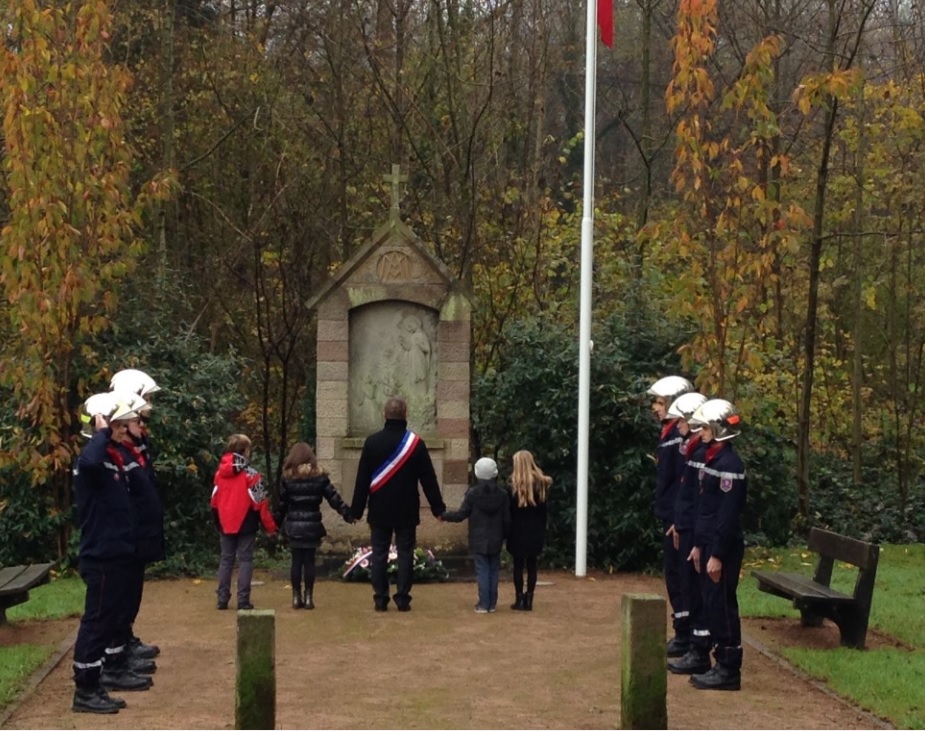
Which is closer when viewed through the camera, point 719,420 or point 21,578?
point 719,420

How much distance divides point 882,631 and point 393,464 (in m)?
4.25

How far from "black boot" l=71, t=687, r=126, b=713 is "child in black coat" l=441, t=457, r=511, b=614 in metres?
4.64

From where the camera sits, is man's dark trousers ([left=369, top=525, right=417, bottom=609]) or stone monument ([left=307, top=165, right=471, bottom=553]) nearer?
man's dark trousers ([left=369, top=525, right=417, bottom=609])

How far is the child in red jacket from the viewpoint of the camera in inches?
528

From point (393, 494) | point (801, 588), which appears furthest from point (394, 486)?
point (801, 588)

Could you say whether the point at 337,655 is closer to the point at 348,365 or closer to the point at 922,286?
the point at 348,365

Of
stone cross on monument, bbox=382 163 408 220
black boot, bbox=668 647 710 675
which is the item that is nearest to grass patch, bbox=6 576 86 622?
stone cross on monument, bbox=382 163 408 220

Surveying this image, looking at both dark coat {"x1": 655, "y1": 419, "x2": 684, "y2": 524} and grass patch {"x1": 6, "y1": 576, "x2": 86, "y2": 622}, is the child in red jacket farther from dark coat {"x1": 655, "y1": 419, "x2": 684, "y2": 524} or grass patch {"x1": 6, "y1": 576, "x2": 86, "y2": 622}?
dark coat {"x1": 655, "y1": 419, "x2": 684, "y2": 524}

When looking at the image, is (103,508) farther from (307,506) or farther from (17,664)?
(307,506)

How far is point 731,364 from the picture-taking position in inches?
691

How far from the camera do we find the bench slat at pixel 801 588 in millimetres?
11844

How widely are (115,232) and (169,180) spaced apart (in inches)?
50.6

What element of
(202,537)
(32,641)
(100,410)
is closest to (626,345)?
(202,537)

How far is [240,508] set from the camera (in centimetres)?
1348
